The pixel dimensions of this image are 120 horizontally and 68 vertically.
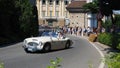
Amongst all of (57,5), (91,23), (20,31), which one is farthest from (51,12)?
(20,31)

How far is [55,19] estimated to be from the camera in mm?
120812

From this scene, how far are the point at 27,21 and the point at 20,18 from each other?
0.98 meters

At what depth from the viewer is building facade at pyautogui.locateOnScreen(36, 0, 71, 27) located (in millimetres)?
121250

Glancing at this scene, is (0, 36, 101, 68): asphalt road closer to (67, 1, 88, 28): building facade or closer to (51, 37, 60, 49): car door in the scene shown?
(51, 37, 60, 49): car door

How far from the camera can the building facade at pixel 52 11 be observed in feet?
398

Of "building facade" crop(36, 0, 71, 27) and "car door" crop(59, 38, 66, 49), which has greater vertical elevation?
"car door" crop(59, 38, 66, 49)

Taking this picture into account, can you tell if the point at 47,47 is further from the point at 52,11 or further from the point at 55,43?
the point at 52,11

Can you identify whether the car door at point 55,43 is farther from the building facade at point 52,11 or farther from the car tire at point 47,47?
the building facade at point 52,11

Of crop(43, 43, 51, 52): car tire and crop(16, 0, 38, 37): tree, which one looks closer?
crop(43, 43, 51, 52): car tire

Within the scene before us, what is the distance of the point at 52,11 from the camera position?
125 m

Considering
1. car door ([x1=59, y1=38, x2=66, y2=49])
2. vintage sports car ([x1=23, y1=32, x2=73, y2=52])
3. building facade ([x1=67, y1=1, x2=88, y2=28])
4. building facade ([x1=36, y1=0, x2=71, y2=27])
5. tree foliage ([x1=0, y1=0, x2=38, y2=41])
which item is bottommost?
building facade ([x1=36, y1=0, x2=71, y2=27])

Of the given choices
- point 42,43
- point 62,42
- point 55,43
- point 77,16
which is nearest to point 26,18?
point 62,42

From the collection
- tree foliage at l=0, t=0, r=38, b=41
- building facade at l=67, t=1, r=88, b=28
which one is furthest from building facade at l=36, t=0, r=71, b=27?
tree foliage at l=0, t=0, r=38, b=41

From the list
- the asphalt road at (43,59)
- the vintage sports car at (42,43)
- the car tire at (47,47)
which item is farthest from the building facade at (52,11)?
the asphalt road at (43,59)
